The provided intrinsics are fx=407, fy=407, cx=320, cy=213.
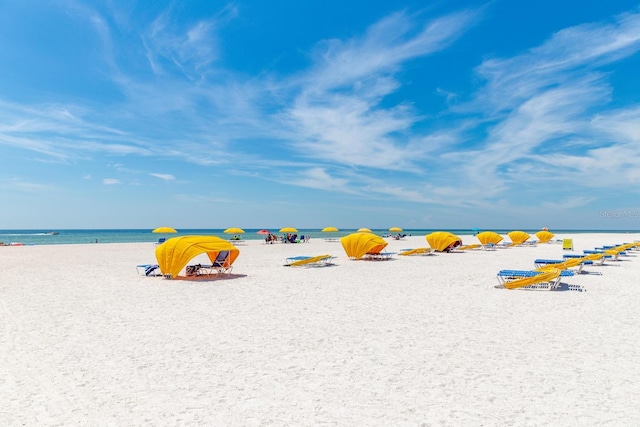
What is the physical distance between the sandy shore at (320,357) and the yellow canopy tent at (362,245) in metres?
8.35

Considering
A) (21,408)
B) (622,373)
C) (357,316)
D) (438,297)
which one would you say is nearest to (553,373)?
(622,373)

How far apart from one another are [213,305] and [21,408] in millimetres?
4860

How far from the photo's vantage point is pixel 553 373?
4.71 m

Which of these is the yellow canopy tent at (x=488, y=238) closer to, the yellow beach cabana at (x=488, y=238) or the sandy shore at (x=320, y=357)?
the yellow beach cabana at (x=488, y=238)

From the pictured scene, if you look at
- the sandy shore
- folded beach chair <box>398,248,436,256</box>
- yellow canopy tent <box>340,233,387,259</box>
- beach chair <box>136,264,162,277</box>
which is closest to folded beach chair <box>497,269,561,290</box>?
the sandy shore

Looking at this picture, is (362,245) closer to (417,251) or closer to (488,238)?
(417,251)

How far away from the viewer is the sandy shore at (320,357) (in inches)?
149

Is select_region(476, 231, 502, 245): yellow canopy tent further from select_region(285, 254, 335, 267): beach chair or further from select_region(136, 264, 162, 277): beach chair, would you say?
select_region(136, 264, 162, 277): beach chair

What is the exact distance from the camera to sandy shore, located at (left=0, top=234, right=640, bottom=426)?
3.80 meters

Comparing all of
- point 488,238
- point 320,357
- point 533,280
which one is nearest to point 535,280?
point 533,280

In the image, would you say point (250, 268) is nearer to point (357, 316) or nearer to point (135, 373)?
point (357, 316)

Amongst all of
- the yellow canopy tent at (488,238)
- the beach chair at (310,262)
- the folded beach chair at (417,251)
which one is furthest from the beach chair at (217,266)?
the yellow canopy tent at (488,238)

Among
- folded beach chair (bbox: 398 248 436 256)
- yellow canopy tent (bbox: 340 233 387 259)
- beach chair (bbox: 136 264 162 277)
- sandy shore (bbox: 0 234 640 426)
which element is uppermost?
yellow canopy tent (bbox: 340 233 387 259)

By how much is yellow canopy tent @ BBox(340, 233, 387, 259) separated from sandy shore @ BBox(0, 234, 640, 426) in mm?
8348
